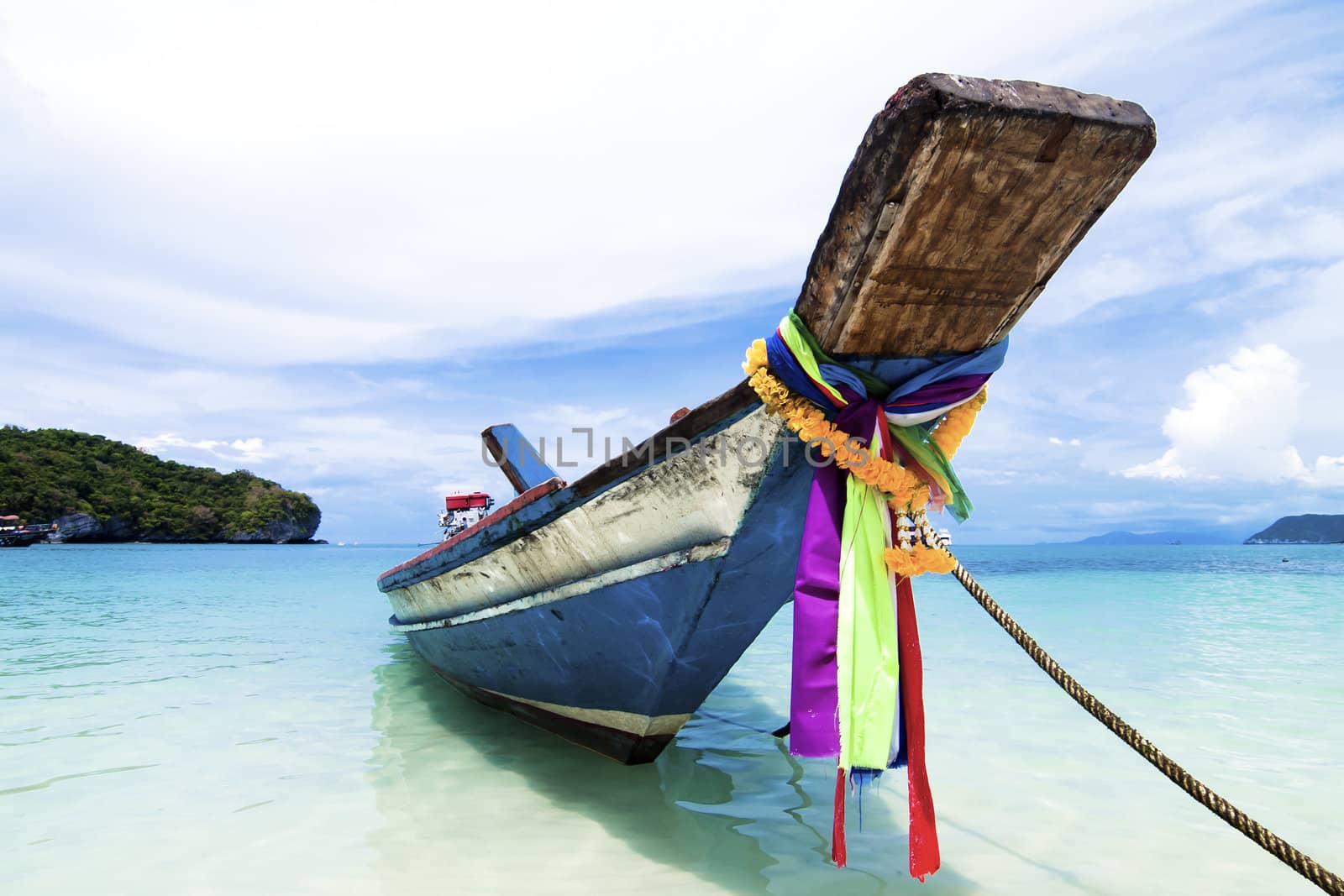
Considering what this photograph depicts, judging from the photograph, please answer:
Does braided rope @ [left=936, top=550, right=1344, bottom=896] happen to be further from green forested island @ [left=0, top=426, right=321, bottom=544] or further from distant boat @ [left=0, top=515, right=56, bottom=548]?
green forested island @ [left=0, top=426, right=321, bottom=544]

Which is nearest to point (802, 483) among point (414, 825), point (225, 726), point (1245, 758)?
point (414, 825)

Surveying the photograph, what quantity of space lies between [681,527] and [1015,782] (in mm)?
2569

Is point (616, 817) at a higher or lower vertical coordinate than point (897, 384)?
lower

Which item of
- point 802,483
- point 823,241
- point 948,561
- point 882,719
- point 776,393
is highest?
point 823,241

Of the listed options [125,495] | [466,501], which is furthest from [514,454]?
[125,495]

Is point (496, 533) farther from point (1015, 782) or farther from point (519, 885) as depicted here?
point (1015, 782)

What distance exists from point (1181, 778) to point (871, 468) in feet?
4.27

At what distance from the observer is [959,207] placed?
1908 millimetres

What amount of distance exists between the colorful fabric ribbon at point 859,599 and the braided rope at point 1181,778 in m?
0.33

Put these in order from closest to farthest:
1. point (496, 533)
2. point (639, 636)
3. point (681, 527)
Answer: point (681, 527)
point (639, 636)
point (496, 533)

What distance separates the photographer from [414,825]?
3307 millimetres

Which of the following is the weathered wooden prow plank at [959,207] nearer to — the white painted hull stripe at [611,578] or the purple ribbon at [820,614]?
the purple ribbon at [820,614]

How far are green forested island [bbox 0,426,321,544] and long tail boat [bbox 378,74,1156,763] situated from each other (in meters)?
69.7

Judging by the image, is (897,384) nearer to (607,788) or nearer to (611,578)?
(611,578)
